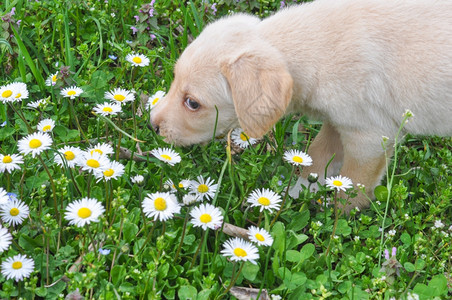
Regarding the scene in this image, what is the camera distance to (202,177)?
3.03 m

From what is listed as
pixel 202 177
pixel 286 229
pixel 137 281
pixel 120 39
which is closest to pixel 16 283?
pixel 137 281

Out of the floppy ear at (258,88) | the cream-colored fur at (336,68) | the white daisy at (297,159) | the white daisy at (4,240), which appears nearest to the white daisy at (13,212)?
the white daisy at (4,240)

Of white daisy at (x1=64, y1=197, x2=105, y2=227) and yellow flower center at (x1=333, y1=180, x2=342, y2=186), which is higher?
white daisy at (x1=64, y1=197, x2=105, y2=227)

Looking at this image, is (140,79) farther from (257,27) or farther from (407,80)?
(407,80)

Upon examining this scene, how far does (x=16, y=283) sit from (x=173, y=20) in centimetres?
290

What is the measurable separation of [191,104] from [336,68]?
833mm

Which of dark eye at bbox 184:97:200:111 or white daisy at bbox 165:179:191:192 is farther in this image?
dark eye at bbox 184:97:200:111

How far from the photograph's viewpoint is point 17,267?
89.5 inches

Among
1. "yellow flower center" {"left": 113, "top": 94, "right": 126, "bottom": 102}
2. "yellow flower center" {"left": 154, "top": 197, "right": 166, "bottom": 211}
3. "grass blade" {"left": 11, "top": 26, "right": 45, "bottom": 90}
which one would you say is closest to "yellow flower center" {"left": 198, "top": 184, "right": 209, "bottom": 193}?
"yellow flower center" {"left": 154, "top": 197, "right": 166, "bottom": 211}

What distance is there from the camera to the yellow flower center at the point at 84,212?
7.52ft

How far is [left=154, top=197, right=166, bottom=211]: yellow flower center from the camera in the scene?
7.78 feet

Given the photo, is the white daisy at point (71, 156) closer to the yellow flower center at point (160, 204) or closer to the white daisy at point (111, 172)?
the white daisy at point (111, 172)

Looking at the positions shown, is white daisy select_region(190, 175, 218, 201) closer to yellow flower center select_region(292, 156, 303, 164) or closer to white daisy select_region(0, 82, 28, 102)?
yellow flower center select_region(292, 156, 303, 164)

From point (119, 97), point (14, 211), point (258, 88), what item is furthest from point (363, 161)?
point (14, 211)
